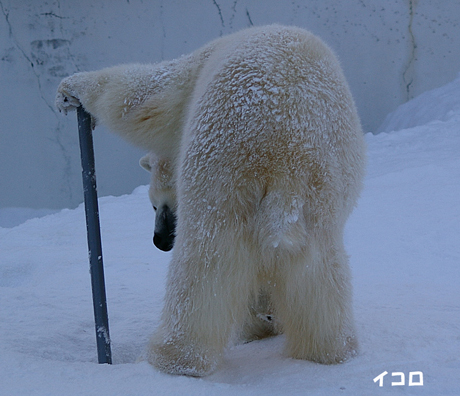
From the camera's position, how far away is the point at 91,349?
1.87 metres

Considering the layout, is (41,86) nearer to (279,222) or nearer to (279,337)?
(279,337)

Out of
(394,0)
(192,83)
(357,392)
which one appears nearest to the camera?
(357,392)

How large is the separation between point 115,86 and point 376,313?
46.3 inches

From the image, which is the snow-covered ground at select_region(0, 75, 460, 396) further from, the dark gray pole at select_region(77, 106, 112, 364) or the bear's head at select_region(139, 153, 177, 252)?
the bear's head at select_region(139, 153, 177, 252)

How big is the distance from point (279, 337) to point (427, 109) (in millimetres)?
4515

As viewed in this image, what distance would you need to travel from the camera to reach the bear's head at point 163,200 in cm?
191

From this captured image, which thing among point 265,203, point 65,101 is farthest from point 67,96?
point 265,203

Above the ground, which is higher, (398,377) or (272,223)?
(272,223)

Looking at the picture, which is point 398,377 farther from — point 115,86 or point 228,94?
point 115,86

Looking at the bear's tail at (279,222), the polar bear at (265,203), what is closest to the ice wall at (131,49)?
the polar bear at (265,203)

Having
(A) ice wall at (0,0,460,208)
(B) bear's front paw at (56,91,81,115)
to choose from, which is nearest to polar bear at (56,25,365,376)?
(B) bear's front paw at (56,91,81,115)

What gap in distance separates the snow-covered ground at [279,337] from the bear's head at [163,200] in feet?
1.25

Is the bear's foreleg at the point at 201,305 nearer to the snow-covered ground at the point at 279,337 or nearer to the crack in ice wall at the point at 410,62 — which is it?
the snow-covered ground at the point at 279,337

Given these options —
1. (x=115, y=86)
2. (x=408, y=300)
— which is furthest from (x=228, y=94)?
(x=408, y=300)
